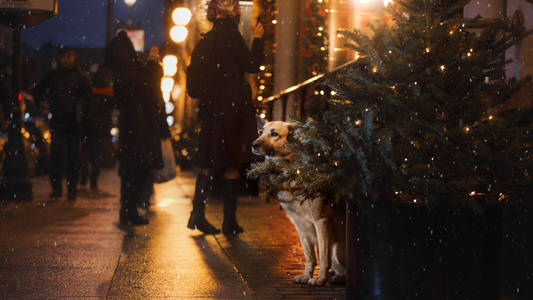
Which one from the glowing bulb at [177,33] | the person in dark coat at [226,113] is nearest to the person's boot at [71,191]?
the person in dark coat at [226,113]

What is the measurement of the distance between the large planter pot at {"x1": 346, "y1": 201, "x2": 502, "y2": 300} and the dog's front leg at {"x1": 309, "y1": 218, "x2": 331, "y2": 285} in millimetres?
979

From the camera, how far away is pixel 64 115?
11.1 metres

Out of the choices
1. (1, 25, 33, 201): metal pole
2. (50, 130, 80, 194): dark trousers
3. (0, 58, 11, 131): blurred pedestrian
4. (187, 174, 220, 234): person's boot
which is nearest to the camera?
(187, 174, 220, 234): person's boot

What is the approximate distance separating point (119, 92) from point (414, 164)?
5.06 meters

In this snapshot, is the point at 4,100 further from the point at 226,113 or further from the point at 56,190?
the point at 226,113

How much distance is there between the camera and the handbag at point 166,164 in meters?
8.70

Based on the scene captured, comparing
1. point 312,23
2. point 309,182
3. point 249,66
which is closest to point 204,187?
point 249,66

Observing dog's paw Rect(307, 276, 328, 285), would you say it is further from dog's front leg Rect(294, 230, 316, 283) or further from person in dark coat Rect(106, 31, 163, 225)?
person in dark coat Rect(106, 31, 163, 225)

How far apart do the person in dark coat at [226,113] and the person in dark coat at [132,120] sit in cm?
91

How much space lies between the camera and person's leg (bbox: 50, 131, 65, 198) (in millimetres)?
11078

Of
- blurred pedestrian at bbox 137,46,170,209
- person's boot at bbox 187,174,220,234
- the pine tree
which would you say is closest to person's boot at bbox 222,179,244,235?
person's boot at bbox 187,174,220,234

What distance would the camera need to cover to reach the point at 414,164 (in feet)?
13.0

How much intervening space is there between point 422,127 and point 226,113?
3.79 meters

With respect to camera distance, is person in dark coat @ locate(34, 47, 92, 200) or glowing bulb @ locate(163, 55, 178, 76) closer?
person in dark coat @ locate(34, 47, 92, 200)
